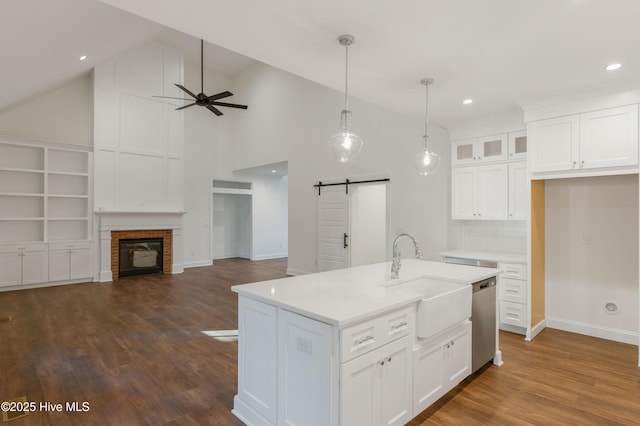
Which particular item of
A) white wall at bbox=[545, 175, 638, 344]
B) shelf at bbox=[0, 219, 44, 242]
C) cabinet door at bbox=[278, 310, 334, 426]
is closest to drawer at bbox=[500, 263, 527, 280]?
white wall at bbox=[545, 175, 638, 344]

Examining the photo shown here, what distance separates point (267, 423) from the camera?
2.11 meters

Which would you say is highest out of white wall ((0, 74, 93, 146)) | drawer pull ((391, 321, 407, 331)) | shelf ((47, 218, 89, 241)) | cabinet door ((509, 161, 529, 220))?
white wall ((0, 74, 93, 146))

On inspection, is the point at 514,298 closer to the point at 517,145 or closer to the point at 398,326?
the point at 517,145

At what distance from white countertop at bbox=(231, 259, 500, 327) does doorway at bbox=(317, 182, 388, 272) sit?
119 inches

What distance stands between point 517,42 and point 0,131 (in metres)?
8.29

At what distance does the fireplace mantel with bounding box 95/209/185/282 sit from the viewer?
7035 millimetres

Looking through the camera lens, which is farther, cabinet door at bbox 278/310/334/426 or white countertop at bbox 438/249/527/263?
white countertop at bbox 438/249/527/263

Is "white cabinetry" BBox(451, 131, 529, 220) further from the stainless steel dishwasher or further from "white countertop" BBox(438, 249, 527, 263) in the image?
the stainless steel dishwasher

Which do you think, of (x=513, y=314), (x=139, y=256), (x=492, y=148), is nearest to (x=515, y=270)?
(x=513, y=314)

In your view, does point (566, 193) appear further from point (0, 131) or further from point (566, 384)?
point (0, 131)

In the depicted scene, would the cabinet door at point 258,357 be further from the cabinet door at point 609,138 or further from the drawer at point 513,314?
the cabinet door at point 609,138

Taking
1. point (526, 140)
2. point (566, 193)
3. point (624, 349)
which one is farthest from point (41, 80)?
point (624, 349)

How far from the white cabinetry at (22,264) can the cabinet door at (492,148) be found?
25.7 ft

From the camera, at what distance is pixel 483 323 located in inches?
121
